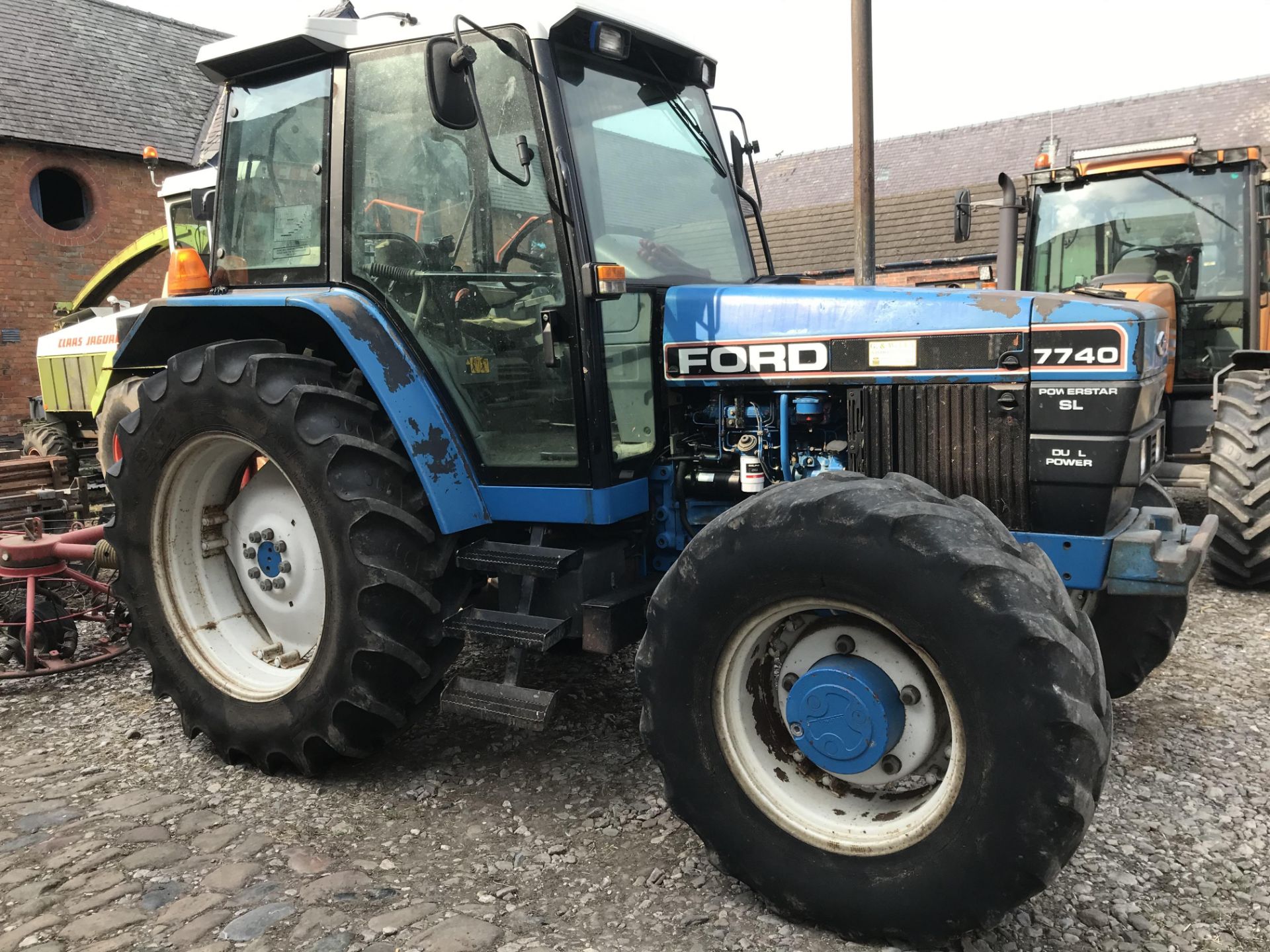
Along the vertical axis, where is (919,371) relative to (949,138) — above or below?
below

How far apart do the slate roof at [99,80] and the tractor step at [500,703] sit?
15.8 metres

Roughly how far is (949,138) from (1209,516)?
79.7 feet

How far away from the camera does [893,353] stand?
9.26 ft

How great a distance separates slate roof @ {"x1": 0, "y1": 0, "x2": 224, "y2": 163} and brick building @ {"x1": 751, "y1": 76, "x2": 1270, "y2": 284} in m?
10.9

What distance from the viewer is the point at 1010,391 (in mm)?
2682

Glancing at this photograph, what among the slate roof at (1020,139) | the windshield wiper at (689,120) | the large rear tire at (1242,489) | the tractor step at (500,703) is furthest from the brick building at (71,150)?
the large rear tire at (1242,489)

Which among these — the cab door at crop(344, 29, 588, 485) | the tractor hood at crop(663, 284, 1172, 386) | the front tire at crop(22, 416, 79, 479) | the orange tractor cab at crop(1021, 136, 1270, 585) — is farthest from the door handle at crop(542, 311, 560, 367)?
the front tire at crop(22, 416, 79, 479)

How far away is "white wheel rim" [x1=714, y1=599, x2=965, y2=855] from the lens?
2.23m

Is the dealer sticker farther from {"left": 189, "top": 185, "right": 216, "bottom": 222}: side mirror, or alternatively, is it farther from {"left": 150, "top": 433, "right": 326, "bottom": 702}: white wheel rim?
{"left": 189, "top": 185, "right": 216, "bottom": 222}: side mirror

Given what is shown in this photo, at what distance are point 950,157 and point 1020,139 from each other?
5.41 feet

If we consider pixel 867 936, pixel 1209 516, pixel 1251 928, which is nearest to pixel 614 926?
pixel 867 936

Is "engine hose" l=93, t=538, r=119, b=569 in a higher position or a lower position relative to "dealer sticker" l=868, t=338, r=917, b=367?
lower

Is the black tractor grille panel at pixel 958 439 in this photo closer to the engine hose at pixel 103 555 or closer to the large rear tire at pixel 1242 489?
the large rear tire at pixel 1242 489

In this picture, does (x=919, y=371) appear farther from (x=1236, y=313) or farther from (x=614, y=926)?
(x=1236, y=313)
